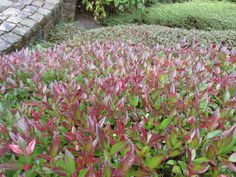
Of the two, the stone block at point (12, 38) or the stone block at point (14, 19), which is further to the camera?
the stone block at point (14, 19)

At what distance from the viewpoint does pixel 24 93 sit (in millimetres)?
1960

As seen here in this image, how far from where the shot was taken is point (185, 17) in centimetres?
758

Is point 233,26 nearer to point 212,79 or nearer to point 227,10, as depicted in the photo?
point 227,10

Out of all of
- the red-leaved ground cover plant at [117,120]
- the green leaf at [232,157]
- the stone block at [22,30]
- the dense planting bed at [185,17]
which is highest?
the green leaf at [232,157]

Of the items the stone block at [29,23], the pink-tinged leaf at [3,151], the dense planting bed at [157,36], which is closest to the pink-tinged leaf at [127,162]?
the pink-tinged leaf at [3,151]

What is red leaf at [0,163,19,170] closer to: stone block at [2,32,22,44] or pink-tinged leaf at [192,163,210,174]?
pink-tinged leaf at [192,163,210,174]

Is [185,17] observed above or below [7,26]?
below

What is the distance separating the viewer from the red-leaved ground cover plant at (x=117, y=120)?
4.09ft

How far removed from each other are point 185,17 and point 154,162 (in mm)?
6729

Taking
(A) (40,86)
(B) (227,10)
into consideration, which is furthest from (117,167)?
(B) (227,10)

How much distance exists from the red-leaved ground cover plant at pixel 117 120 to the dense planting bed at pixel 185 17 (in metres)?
5.37

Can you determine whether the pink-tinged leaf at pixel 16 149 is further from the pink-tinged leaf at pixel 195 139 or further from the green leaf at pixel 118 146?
the pink-tinged leaf at pixel 195 139

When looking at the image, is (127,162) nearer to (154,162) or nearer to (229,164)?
(154,162)

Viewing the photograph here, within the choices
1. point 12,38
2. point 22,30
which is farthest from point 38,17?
point 12,38
